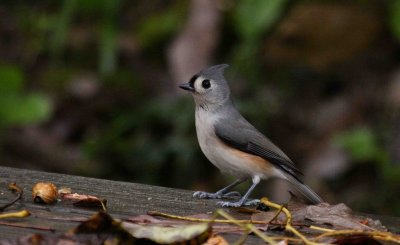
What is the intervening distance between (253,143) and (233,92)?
3.06m

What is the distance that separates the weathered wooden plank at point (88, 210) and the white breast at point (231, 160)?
85cm

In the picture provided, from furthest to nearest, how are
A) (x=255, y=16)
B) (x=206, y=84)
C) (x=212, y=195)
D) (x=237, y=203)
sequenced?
(x=255, y=16), (x=206, y=84), (x=212, y=195), (x=237, y=203)

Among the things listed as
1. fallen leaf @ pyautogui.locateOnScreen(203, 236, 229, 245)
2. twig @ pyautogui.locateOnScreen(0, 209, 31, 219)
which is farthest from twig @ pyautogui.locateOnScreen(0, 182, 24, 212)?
fallen leaf @ pyautogui.locateOnScreen(203, 236, 229, 245)

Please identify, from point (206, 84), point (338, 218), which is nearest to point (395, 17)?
point (206, 84)

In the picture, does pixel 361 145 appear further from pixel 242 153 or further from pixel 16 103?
pixel 16 103

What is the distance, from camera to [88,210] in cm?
351

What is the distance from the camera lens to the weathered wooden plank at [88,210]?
10.4 feet

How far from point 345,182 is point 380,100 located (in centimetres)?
93

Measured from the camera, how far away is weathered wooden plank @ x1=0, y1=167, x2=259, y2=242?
3.17m

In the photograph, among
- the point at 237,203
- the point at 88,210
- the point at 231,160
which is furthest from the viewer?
the point at 231,160

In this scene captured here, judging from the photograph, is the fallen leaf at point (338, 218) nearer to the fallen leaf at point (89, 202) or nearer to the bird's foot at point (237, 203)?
the bird's foot at point (237, 203)

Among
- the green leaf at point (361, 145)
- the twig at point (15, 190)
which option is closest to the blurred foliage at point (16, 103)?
the green leaf at point (361, 145)

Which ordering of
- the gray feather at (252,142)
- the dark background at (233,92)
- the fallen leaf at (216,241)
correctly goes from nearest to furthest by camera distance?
the fallen leaf at (216,241) < the gray feather at (252,142) < the dark background at (233,92)

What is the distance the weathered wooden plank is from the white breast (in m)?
0.85
